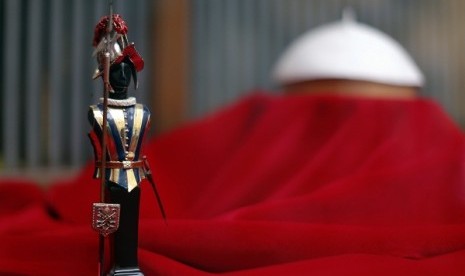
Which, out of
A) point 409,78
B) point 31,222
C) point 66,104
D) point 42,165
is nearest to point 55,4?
point 66,104

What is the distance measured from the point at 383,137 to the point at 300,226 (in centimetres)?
34

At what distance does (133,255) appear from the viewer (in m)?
0.60

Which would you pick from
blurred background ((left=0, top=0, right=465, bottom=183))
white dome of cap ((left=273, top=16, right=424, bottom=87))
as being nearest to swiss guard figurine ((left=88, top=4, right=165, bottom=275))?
white dome of cap ((left=273, top=16, right=424, bottom=87))

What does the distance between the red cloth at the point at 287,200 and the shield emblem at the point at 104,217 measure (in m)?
0.12

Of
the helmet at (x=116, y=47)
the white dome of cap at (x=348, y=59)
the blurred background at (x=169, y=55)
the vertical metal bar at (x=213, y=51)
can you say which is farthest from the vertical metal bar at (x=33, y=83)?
the helmet at (x=116, y=47)

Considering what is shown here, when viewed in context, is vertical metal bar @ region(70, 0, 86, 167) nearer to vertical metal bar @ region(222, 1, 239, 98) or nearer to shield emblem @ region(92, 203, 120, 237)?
vertical metal bar @ region(222, 1, 239, 98)

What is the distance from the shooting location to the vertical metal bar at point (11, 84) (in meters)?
1.45

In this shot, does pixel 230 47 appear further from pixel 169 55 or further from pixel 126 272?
pixel 126 272

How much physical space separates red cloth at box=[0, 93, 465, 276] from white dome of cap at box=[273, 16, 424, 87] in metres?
0.13

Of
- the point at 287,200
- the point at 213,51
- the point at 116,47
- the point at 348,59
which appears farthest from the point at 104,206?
the point at 213,51

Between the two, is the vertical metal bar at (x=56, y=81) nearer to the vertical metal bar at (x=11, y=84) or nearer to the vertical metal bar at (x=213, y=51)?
the vertical metal bar at (x=11, y=84)

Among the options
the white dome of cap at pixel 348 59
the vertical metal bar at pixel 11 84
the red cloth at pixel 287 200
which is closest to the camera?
the red cloth at pixel 287 200

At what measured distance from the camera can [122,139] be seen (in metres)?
0.58

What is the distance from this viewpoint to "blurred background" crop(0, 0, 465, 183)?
57.7 inches
